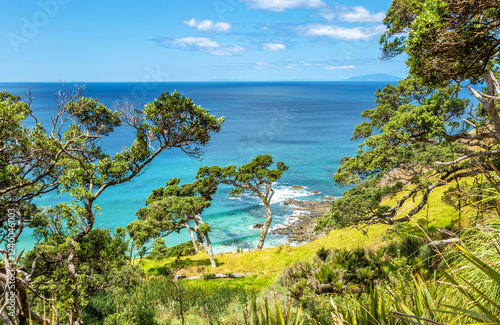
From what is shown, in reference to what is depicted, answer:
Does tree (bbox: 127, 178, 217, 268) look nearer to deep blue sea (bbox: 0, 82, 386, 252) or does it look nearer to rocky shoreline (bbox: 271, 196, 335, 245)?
deep blue sea (bbox: 0, 82, 386, 252)

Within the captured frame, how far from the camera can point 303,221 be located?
3572 cm

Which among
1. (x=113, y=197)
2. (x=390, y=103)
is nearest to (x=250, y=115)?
(x=113, y=197)

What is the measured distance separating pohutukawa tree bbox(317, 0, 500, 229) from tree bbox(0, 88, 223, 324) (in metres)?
6.20

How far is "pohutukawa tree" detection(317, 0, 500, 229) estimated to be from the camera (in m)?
6.03

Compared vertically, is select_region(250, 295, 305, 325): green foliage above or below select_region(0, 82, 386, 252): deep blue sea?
above

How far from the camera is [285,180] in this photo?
50.5m

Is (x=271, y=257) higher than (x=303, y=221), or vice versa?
(x=271, y=257)

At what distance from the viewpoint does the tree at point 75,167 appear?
7887mm

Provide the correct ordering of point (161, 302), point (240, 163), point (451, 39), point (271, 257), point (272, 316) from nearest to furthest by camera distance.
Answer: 1. point (272, 316)
2. point (451, 39)
3. point (161, 302)
4. point (271, 257)
5. point (240, 163)

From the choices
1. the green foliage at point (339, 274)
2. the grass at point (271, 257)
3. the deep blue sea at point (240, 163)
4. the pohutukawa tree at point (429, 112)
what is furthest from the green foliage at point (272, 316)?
the deep blue sea at point (240, 163)

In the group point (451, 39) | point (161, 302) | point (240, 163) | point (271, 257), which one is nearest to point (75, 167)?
point (161, 302)

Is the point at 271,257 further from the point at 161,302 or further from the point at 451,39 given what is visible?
the point at 451,39

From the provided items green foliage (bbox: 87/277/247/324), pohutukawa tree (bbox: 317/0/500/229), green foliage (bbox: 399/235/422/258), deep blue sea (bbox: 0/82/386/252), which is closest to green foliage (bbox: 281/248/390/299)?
green foliage (bbox: 399/235/422/258)

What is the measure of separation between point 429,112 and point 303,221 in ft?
81.1
